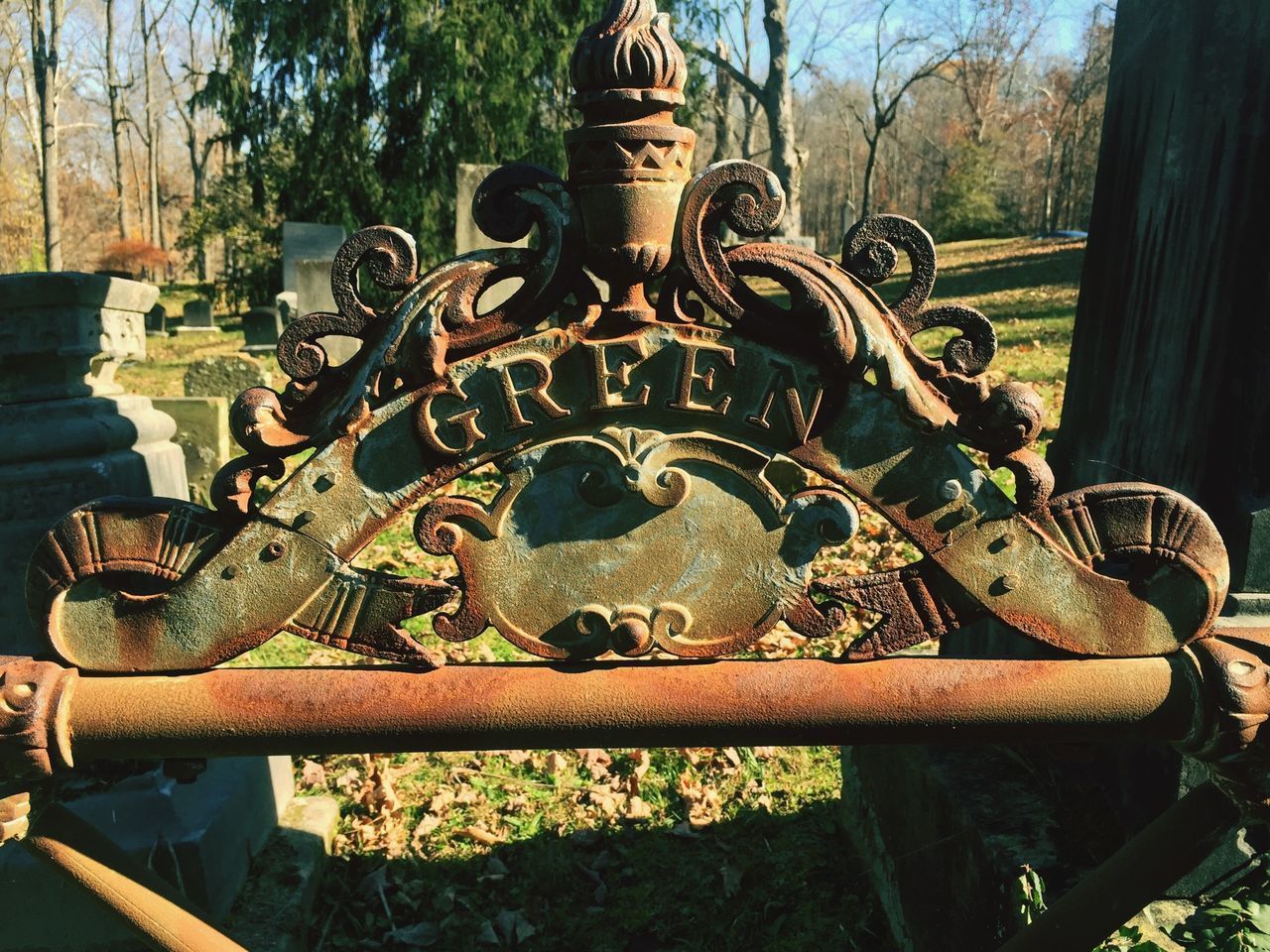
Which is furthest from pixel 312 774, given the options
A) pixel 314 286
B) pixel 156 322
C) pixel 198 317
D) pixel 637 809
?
pixel 156 322

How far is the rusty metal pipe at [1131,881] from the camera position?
1732mm

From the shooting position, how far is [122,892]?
1745 millimetres

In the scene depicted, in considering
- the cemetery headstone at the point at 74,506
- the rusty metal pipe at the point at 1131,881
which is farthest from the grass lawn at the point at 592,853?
the rusty metal pipe at the point at 1131,881

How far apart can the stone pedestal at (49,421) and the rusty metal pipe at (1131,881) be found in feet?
8.20

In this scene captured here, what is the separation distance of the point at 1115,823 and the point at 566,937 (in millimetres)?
1584

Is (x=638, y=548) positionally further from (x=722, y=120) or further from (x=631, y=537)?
(x=722, y=120)

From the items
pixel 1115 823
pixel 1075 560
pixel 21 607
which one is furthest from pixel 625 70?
pixel 21 607

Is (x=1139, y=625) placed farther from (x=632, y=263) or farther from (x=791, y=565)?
(x=632, y=263)

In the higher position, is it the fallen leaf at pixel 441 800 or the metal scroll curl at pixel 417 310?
the metal scroll curl at pixel 417 310

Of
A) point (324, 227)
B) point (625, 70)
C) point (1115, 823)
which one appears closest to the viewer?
point (625, 70)

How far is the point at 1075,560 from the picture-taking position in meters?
1.69

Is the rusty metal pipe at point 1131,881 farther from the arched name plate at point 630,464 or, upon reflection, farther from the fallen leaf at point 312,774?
the fallen leaf at point 312,774

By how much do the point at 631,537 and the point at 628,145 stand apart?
64 centimetres

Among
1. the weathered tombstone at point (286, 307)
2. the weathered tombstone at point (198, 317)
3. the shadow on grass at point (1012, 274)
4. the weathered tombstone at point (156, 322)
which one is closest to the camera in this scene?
the shadow on grass at point (1012, 274)
